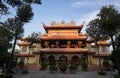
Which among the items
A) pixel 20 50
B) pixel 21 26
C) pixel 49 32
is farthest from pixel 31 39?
pixel 20 50

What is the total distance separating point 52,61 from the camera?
129 feet

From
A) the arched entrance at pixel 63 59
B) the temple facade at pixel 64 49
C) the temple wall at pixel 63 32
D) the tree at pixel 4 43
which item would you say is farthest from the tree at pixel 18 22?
the temple wall at pixel 63 32

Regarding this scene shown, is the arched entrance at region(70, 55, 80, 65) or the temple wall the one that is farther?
the temple wall

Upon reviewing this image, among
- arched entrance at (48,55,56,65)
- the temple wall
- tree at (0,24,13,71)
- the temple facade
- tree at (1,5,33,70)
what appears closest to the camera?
tree at (0,24,13,71)

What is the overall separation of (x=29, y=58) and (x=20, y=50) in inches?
168

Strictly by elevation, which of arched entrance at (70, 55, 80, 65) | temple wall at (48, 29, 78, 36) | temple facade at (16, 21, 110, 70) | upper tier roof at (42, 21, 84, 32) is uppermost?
upper tier roof at (42, 21, 84, 32)

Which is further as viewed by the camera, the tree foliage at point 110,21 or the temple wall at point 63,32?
the temple wall at point 63,32

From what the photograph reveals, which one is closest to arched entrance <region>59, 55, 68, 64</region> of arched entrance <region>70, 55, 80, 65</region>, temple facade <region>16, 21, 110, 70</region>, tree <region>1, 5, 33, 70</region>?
temple facade <region>16, 21, 110, 70</region>

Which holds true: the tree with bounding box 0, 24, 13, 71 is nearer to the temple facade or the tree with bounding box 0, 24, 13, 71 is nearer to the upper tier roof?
the temple facade

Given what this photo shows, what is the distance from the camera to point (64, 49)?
37875 mm

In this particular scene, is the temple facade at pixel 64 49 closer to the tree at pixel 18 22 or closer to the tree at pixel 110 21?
the tree at pixel 18 22

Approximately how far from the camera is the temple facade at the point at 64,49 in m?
38.1

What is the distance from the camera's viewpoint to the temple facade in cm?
3812

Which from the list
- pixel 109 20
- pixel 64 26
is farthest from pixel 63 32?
pixel 109 20
